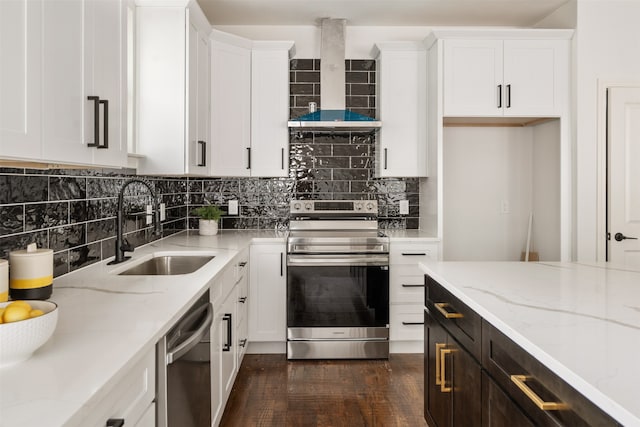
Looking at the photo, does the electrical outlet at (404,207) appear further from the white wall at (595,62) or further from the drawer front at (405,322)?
the white wall at (595,62)

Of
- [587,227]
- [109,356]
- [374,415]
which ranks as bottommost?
[374,415]

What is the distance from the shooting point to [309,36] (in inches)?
159

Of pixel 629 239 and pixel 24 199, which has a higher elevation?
pixel 24 199

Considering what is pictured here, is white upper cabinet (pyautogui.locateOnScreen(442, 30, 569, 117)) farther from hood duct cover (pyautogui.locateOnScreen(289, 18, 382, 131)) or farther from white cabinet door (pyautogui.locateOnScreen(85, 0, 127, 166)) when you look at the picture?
white cabinet door (pyautogui.locateOnScreen(85, 0, 127, 166))

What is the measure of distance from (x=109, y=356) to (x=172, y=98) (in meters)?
2.09

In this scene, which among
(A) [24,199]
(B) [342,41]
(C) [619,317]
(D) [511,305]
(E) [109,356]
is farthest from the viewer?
(B) [342,41]

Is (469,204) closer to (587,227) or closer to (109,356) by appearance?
(587,227)

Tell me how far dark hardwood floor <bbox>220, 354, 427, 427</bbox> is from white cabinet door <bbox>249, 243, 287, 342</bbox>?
0.65 ft

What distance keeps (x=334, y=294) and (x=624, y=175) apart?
7.70 ft

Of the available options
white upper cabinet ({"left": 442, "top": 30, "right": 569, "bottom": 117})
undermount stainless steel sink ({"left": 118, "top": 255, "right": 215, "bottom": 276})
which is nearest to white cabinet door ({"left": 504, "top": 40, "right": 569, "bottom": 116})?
white upper cabinet ({"left": 442, "top": 30, "right": 569, "bottom": 117})

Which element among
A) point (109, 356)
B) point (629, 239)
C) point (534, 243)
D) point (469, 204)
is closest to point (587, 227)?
point (629, 239)

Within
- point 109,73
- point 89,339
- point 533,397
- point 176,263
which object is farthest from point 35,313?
point 176,263

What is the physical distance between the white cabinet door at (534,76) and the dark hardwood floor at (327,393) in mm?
2097

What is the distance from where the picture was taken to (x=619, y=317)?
4.31 ft
